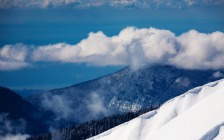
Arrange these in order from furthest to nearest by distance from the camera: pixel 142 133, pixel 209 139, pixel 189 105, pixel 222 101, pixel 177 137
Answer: pixel 189 105 → pixel 142 133 → pixel 222 101 → pixel 177 137 → pixel 209 139

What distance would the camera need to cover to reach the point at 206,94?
107 meters

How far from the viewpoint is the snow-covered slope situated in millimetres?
81688

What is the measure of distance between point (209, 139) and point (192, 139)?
3893 mm

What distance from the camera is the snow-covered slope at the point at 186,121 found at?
81.7m

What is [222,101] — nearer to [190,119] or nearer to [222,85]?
[190,119]

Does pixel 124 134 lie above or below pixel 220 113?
below

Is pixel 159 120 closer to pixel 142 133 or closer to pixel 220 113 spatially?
pixel 142 133

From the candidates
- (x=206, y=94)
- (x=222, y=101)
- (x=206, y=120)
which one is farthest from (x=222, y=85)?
(x=206, y=120)

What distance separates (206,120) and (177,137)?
6584 mm

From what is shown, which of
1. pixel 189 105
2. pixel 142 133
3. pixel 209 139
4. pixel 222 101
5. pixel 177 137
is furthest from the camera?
pixel 189 105

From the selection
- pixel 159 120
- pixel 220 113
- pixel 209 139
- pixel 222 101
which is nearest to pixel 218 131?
pixel 209 139

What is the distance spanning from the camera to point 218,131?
256 ft

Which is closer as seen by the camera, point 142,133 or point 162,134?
point 162,134

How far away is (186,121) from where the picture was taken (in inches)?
3497
